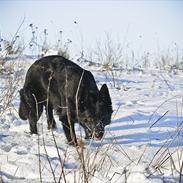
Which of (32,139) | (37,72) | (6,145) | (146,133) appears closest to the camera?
(6,145)

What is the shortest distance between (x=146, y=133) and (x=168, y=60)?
852 cm

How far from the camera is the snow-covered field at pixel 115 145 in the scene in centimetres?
214

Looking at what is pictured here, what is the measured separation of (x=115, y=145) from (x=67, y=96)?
1091mm

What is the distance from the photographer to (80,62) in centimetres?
1056

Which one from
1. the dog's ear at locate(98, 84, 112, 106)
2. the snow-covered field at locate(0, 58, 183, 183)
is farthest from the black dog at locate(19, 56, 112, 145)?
the snow-covered field at locate(0, 58, 183, 183)

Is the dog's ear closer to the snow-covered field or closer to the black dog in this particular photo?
the black dog

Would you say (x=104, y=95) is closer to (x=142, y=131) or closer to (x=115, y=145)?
(x=142, y=131)

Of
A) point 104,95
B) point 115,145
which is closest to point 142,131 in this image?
point 104,95

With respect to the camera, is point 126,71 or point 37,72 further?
point 126,71

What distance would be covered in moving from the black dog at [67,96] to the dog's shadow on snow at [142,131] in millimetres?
205

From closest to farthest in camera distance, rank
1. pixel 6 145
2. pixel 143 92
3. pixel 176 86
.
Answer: pixel 6 145 < pixel 143 92 < pixel 176 86

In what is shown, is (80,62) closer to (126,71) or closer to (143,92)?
(126,71)

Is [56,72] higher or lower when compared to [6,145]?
higher

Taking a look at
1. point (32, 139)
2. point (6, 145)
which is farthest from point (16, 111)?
point (6, 145)
